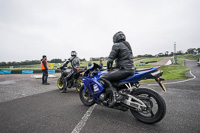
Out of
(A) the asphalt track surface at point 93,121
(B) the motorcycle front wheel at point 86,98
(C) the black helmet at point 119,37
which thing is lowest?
(A) the asphalt track surface at point 93,121

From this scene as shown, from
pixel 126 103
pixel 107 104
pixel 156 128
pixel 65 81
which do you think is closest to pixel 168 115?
pixel 156 128

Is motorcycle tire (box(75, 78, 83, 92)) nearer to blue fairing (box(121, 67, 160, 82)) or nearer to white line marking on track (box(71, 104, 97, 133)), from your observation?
white line marking on track (box(71, 104, 97, 133))

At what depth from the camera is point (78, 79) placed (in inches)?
219

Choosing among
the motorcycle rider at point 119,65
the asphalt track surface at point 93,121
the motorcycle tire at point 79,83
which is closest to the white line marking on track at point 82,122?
the asphalt track surface at point 93,121

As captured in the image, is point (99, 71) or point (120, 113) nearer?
point (120, 113)

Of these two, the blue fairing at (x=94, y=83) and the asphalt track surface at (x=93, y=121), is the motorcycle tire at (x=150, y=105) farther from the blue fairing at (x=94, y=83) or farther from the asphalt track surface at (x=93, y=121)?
the blue fairing at (x=94, y=83)

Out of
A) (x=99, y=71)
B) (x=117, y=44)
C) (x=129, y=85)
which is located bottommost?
(x=129, y=85)

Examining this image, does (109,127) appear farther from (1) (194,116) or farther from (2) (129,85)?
(1) (194,116)

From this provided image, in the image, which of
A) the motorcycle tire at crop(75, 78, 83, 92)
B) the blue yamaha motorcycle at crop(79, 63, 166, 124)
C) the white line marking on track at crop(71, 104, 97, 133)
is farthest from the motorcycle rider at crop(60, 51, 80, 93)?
the white line marking on track at crop(71, 104, 97, 133)

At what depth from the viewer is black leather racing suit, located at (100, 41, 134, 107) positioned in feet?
8.50

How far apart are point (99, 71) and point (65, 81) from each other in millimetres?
2992

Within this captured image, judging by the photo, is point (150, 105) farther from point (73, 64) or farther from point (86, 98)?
point (73, 64)

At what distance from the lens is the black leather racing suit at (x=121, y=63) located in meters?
2.59

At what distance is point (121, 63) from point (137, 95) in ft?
2.83
